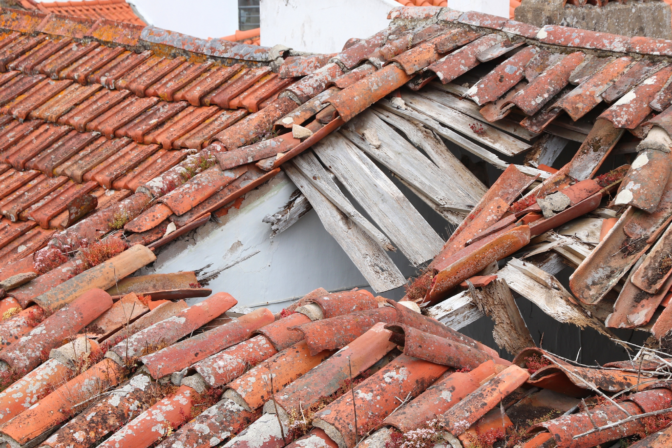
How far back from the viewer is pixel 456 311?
11.1ft

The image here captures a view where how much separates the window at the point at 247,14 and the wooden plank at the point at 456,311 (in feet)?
52.9

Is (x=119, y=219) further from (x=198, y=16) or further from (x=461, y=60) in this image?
(x=198, y=16)

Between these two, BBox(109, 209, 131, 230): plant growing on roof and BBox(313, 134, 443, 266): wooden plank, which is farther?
BBox(313, 134, 443, 266): wooden plank

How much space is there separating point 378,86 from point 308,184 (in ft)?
3.10

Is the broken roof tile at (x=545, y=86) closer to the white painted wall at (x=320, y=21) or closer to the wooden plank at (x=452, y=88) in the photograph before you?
the wooden plank at (x=452, y=88)

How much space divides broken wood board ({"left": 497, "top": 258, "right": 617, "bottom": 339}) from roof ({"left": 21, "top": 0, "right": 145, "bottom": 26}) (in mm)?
12473

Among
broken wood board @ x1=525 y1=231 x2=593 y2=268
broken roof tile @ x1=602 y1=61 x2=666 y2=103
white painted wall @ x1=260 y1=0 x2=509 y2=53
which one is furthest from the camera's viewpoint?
white painted wall @ x1=260 y1=0 x2=509 y2=53

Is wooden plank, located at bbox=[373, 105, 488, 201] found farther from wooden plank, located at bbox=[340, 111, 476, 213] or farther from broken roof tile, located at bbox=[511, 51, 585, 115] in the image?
broken roof tile, located at bbox=[511, 51, 585, 115]

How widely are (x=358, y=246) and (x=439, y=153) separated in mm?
948

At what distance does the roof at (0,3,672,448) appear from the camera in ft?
7.86

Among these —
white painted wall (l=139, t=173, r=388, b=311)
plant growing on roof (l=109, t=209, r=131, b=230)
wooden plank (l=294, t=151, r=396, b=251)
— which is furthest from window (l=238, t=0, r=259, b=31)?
plant growing on roof (l=109, t=209, r=131, b=230)

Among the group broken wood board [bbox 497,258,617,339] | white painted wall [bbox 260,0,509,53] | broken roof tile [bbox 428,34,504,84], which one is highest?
white painted wall [bbox 260,0,509,53]

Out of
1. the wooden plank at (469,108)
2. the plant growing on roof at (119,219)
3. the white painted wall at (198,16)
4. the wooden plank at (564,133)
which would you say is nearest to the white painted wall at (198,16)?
the white painted wall at (198,16)

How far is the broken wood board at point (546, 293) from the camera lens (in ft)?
10.2
